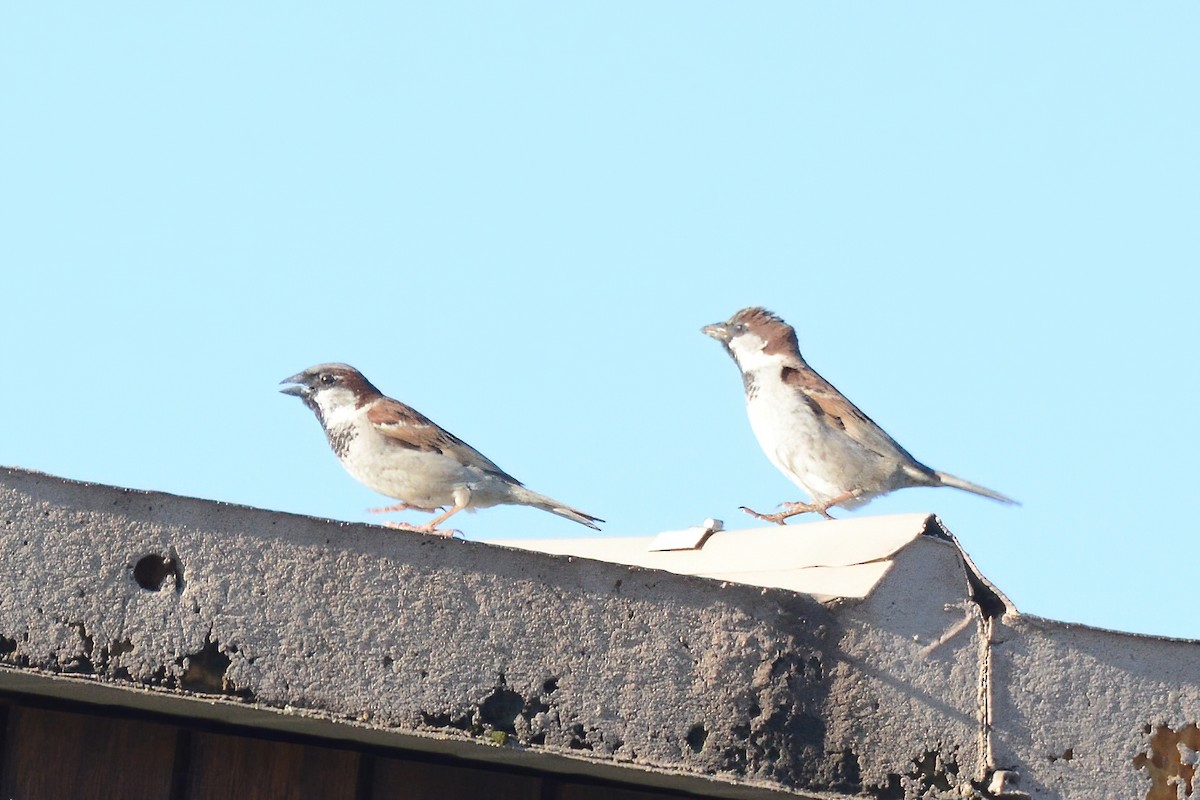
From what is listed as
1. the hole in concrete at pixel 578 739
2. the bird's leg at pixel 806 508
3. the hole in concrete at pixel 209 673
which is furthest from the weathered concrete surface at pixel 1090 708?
the bird's leg at pixel 806 508

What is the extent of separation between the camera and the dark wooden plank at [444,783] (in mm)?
2637

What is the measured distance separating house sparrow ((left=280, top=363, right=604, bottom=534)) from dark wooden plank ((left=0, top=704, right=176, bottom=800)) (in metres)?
3.19

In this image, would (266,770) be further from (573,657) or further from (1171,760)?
(1171,760)

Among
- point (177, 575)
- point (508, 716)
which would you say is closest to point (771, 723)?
point (508, 716)

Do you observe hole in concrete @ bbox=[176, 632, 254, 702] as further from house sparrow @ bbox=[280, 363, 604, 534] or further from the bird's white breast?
the bird's white breast

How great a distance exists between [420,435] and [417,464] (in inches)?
4.6

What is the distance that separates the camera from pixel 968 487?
19.6 feet

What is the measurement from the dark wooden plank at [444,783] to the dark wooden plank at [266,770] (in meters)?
0.06

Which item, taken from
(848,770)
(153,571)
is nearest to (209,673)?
(153,571)

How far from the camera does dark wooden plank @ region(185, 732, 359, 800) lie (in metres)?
2.51

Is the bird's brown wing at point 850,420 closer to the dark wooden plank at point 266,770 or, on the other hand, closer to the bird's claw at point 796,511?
the bird's claw at point 796,511

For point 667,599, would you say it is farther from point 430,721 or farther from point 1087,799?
point 1087,799

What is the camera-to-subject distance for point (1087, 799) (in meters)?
2.79

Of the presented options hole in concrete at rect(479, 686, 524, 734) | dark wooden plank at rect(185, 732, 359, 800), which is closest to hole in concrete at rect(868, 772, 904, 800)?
hole in concrete at rect(479, 686, 524, 734)
